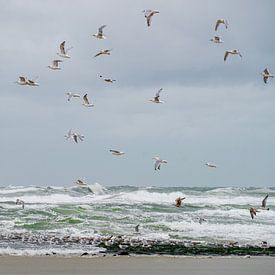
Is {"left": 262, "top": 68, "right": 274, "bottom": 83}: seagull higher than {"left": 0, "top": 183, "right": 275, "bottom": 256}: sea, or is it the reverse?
{"left": 262, "top": 68, "right": 274, "bottom": 83}: seagull

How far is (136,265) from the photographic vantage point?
11.8 meters

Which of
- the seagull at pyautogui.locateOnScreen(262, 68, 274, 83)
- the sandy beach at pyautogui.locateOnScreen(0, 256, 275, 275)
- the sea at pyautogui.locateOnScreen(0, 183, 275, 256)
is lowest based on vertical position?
the sandy beach at pyautogui.locateOnScreen(0, 256, 275, 275)

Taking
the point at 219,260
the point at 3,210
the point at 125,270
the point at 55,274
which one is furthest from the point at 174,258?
the point at 3,210

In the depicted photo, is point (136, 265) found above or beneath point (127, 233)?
beneath

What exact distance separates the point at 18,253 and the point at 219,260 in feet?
13.0

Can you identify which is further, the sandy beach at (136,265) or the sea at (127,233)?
the sea at (127,233)

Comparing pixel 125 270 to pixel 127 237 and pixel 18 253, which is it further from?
pixel 127 237

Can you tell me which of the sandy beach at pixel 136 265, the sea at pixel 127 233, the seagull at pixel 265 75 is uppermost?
the seagull at pixel 265 75

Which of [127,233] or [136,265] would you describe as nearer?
[136,265]

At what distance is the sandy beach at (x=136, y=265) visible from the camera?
11.1 metres

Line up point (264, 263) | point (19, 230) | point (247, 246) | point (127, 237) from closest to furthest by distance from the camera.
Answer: point (264, 263), point (247, 246), point (127, 237), point (19, 230)

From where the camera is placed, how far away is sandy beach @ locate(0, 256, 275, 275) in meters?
11.1

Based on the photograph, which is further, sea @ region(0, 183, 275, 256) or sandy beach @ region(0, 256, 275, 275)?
sea @ region(0, 183, 275, 256)

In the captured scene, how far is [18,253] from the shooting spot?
13.2m
